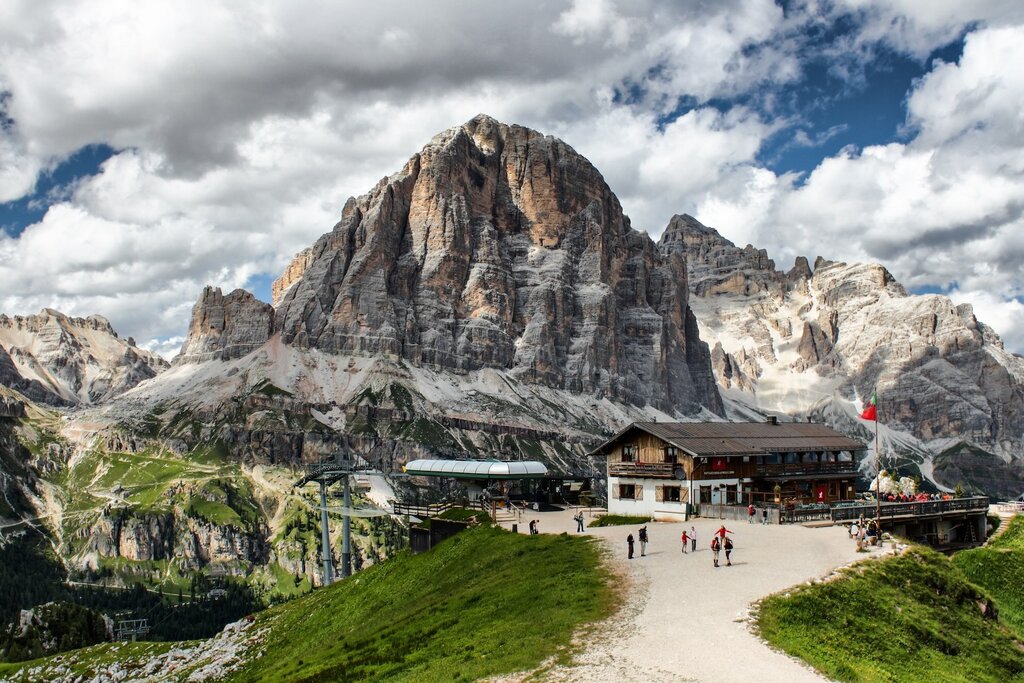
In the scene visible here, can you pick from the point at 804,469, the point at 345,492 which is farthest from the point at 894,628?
the point at 345,492

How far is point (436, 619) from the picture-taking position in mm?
48031

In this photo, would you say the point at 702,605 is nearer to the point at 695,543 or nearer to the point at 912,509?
the point at 695,543

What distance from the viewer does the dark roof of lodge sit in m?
79.6

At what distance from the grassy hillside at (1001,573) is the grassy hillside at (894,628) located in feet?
35.3

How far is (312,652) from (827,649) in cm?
3359

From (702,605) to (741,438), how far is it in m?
44.7

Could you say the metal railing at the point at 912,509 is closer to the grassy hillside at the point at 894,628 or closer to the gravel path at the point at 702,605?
the gravel path at the point at 702,605

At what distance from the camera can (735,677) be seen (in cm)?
3253

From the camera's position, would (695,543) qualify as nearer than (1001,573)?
Yes

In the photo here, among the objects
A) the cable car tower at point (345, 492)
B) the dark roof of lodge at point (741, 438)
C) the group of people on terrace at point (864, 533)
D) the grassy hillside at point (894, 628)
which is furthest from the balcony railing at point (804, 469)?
the cable car tower at point (345, 492)

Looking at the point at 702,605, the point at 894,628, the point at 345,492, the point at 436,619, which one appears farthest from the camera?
the point at 345,492

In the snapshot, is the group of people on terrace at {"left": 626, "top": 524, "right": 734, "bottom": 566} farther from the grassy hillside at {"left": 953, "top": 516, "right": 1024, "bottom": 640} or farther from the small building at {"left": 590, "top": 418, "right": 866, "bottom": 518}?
the grassy hillside at {"left": 953, "top": 516, "right": 1024, "bottom": 640}

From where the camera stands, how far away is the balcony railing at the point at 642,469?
78125mm

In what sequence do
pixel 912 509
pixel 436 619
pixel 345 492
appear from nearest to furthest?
pixel 436 619 → pixel 912 509 → pixel 345 492
